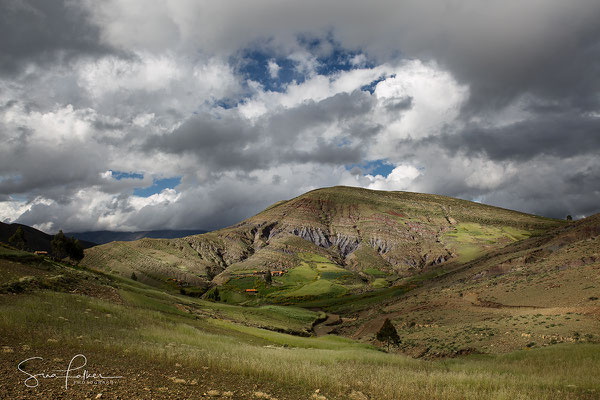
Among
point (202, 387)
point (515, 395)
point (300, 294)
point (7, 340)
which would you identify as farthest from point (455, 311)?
point (300, 294)

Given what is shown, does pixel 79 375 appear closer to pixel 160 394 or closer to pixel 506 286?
pixel 160 394

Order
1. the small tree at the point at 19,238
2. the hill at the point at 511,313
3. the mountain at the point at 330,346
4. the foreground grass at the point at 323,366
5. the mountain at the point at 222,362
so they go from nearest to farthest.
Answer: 1. the mountain at the point at 222,362
2. the mountain at the point at 330,346
3. the foreground grass at the point at 323,366
4. the hill at the point at 511,313
5. the small tree at the point at 19,238

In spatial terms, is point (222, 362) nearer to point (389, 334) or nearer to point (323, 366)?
point (323, 366)

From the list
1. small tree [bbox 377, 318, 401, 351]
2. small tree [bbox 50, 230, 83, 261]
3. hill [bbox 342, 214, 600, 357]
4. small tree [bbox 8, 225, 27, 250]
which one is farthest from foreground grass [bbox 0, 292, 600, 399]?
small tree [bbox 8, 225, 27, 250]

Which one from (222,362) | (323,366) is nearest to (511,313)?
(323,366)

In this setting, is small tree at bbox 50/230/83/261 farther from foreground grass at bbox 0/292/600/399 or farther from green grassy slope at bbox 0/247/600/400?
green grassy slope at bbox 0/247/600/400

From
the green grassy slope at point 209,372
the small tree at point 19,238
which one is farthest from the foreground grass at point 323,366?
the small tree at point 19,238

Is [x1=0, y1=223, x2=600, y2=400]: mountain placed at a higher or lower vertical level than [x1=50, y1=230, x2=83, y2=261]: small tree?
lower

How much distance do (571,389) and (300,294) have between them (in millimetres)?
140053

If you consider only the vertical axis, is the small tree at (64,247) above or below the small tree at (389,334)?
above

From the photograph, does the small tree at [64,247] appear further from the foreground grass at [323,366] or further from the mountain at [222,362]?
the foreground grass at [323,366]

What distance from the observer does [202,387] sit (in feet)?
38.6

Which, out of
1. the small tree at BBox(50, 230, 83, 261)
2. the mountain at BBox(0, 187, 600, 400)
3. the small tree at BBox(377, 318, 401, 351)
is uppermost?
the small tree at BBox(50, 230, 83, 261)

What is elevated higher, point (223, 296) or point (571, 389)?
point (571, 389)
